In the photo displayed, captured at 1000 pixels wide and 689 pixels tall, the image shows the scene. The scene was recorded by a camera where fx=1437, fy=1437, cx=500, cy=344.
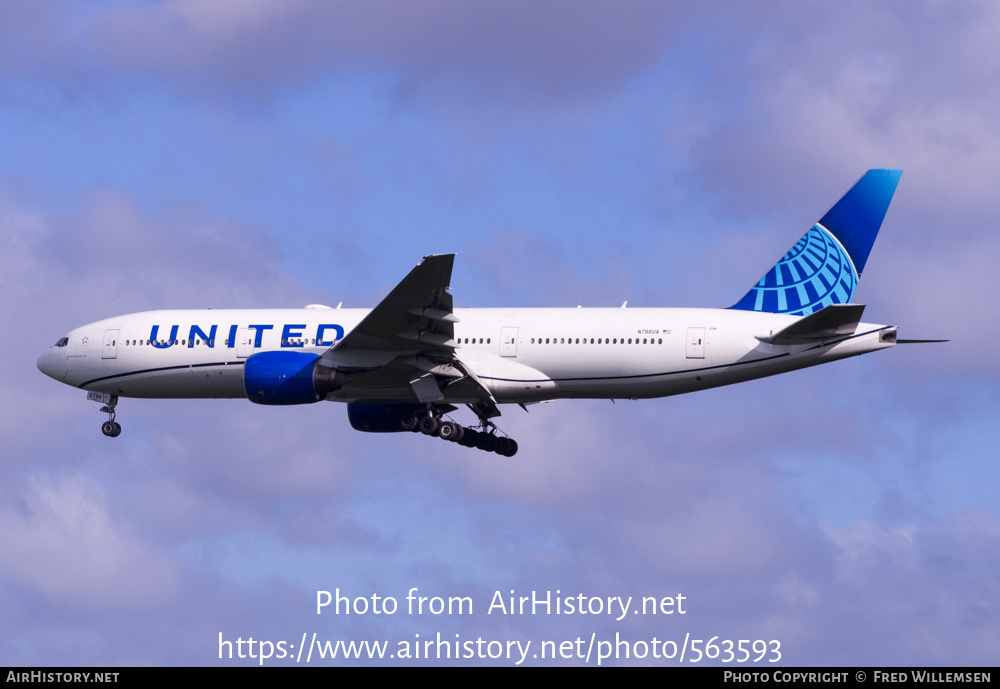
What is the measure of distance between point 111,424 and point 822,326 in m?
24.4

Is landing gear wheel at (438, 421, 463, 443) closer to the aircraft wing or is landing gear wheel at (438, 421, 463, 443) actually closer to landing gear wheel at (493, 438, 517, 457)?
the aircraft wing

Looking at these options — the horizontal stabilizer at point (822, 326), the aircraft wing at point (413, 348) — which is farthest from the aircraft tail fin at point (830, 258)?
the aircraft wing at point (413, 348)

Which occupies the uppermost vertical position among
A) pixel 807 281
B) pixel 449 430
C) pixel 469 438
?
pixel 807 281

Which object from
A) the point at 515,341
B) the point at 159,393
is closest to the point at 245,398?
the point at 159,393

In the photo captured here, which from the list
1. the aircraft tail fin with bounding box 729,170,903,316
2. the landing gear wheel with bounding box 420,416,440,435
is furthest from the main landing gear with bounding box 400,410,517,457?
the aircraft tail fin with bounding box 729,170,903,316

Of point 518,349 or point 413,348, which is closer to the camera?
point 413,348

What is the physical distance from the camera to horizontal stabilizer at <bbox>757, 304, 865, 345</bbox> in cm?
4069

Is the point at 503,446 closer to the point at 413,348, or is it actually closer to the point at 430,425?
the point at 430,425

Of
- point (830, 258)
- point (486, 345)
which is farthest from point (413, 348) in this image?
point (830, 258)

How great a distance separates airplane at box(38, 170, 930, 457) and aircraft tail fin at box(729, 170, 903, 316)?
4 cm

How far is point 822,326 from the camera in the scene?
41375mm

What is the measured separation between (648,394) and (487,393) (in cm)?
500

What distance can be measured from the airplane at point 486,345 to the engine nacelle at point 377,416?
108mm
